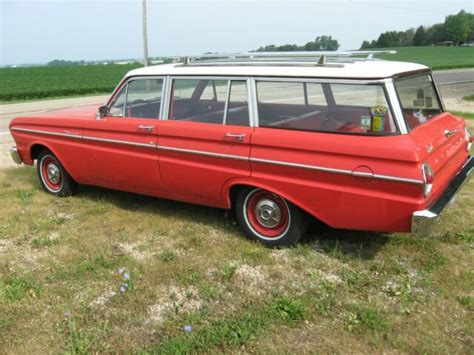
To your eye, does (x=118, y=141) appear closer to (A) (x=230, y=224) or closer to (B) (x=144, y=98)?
(B) (x=144, y=98)

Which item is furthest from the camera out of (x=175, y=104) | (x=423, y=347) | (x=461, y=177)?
(x=175, y=104)

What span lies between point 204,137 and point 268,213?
86cm

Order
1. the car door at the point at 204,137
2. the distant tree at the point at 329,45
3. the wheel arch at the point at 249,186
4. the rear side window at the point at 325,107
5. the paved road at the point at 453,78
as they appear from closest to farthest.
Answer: the rear side window at the point at 325,107
the wheel arch at the point at 249,186
the car door at the point at 204,137
the distant tree at the point at 329,45
the paved road at the point at 453,78

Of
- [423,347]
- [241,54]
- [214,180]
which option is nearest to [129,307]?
[214,180]

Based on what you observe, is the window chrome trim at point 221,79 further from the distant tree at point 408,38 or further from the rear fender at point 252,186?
the distant tree at point 408,38

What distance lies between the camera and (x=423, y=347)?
2775mm

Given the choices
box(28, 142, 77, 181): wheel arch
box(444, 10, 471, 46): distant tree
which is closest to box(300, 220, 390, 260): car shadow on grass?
box(28, 142, 77, 181): wheel arch

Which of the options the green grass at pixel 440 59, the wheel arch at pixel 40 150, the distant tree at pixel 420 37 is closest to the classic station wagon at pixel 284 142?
the wheel arch at pixel 40 150

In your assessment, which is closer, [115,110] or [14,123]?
[115,110]

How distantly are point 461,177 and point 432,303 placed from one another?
132cm

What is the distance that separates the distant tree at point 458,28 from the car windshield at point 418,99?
114 m


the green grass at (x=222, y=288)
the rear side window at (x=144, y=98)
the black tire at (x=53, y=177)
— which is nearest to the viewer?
the green grass at (x=222, y=288)

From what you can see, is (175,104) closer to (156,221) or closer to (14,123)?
(156,221)

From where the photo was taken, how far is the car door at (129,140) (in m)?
4.62
